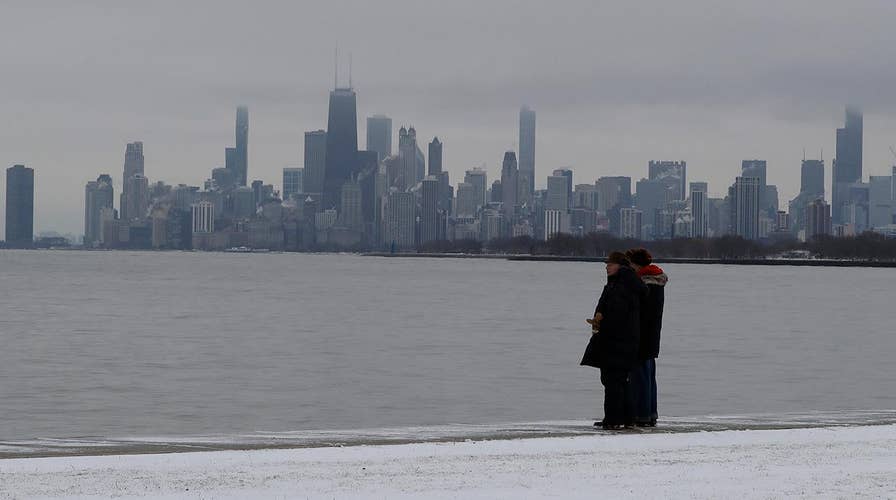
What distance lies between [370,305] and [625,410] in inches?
2773

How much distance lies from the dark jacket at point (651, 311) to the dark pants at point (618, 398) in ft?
1.71

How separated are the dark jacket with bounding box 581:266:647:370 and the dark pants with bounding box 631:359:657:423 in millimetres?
282

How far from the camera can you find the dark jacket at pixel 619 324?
1606cm

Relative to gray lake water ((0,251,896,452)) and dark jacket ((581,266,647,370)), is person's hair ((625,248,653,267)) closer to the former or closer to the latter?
dark jacket ((581,266,647,370))

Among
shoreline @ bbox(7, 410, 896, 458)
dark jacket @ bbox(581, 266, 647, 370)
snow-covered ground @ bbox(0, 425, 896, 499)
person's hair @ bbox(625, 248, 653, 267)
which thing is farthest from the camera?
person's hair @ bbox(625, 248, 653, 267)

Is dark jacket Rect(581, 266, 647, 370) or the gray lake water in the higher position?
dark jacket Rect(581, 266, 647, 370)

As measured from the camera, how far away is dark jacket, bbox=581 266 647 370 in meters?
16.1

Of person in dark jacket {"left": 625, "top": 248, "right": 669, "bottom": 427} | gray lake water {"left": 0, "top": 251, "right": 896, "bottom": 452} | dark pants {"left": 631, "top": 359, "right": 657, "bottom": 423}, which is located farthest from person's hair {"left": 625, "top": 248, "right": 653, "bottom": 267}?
gray lake water {"left": 0, "top": 251, "right": 896, "bottom": 452}

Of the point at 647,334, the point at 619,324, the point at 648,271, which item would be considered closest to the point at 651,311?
the point at 647,334

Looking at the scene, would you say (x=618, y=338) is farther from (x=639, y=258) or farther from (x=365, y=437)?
(x=365, y=437)

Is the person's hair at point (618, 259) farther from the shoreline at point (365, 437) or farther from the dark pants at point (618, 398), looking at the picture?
the shoreline at point (365, 437)

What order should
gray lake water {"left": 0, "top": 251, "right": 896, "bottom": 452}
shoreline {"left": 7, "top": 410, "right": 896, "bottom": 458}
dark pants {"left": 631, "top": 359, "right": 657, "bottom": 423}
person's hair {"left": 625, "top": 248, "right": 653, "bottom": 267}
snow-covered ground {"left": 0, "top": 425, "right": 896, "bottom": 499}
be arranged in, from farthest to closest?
gray lake water {"left": 0, "top": 251, "right": 896, "bottom": 452}, person's hair {"left": 625, "top": 248, "right": 653, "bottom": 267}, dark pants {"left": 631, "top": 359, "right": 657, "bottom": 423}, shoreline {"left": 7, "top": 410, "right": 896, "bottom": 458}, snow-covered ground {"left": 0, "top": 425, "right": 896, "bottom": 499}

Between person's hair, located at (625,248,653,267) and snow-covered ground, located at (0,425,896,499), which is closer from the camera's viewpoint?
snow-covered ground, located at (0,425,896,499)

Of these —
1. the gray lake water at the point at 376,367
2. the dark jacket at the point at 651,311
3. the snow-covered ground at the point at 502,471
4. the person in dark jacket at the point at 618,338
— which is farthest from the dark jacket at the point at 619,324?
the gray lake water at the point at 376,367
